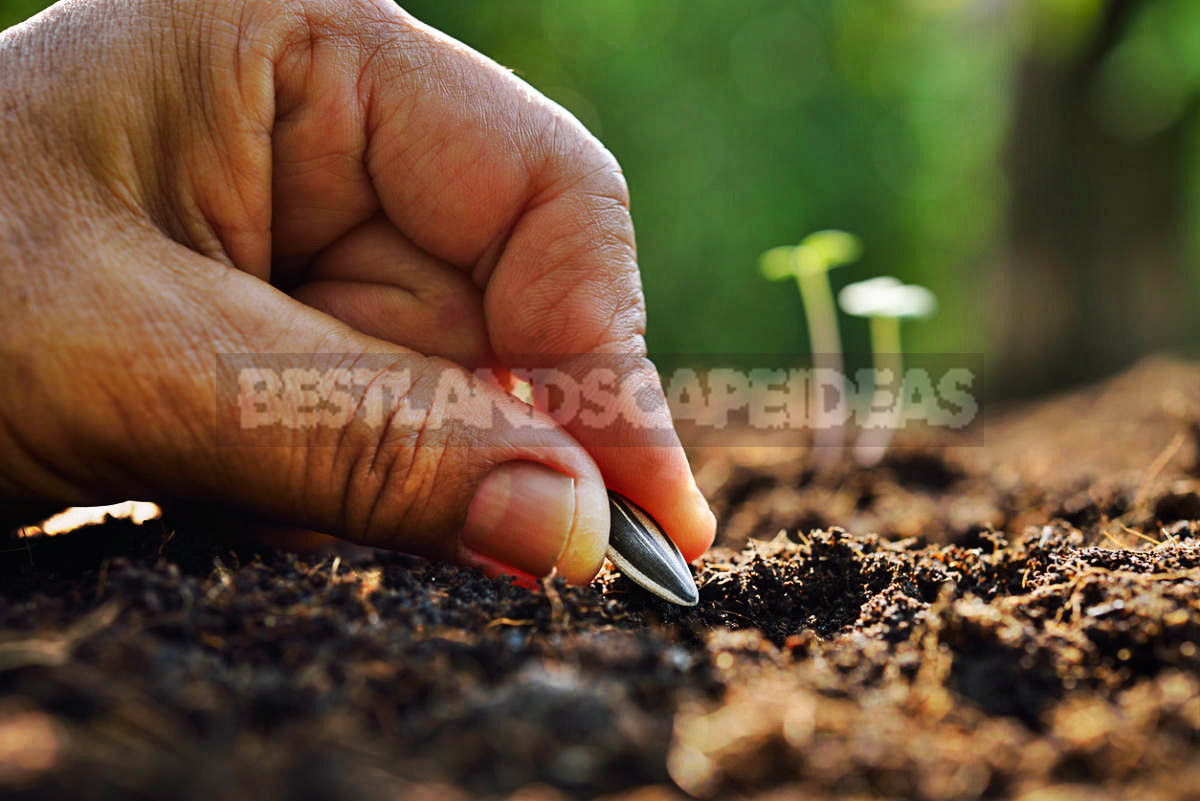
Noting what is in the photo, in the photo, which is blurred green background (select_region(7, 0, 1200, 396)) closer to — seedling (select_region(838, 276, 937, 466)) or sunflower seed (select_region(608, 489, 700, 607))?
seedling (select_region(838, 276, 937, 466))

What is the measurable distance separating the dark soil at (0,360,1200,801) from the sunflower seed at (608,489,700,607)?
0.11 feet

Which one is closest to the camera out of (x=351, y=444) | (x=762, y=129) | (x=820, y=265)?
(x=351, y=444)

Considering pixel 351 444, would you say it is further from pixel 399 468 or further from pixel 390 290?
pixel 390 290

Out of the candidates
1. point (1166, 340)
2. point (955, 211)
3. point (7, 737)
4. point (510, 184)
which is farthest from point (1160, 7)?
point (955, 211)

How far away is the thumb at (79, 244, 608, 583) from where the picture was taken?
1.24m

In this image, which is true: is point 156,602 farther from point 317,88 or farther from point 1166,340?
point 1166,340

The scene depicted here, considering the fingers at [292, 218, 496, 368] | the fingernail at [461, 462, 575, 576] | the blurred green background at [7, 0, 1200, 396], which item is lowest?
the blurred green background at [7, 0, 1200, 396]

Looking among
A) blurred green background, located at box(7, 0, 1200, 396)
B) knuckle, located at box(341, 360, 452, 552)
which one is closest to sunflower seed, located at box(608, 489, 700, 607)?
knuckle, located at box(341, 360, 452, 552)

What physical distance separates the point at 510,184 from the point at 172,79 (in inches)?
24.6

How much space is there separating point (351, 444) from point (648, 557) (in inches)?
21.2

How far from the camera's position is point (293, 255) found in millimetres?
1825

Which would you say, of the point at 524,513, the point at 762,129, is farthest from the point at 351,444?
the point at 762,129

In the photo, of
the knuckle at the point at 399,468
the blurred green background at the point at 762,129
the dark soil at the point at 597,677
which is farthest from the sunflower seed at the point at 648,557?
the blurred green background at the point at 762,129

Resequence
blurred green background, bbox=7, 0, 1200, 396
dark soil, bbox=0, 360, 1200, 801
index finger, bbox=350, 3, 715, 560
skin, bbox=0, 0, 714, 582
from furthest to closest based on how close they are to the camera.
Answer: blurred green background, bbox=7, 0, 1200, 396 → index finger, bbox=350, 3, 715, 560 → skin, bbox=0, 0, 714, 582 → dark soil, bbox=0, 360, 1200, 801
